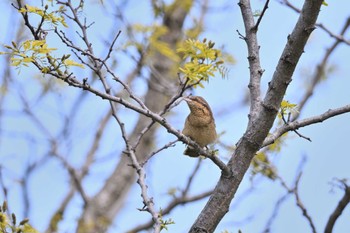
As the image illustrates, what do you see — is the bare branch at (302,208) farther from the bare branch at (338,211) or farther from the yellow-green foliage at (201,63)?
the yellow-green foliage at (201,63)

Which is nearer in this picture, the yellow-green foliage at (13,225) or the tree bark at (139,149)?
the yellow-green foliage at (13,225)

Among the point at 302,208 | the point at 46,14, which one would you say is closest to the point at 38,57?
the point at 46,14

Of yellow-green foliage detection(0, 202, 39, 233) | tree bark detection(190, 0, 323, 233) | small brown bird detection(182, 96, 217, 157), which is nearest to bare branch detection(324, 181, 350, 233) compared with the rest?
tree bark detection(190, 0, 323, 233)

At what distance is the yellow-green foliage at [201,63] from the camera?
3342 mm

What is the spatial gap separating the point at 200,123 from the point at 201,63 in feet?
1.09

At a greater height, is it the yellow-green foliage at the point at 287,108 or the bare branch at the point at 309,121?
the yellow-green foliage at the point at 287,108

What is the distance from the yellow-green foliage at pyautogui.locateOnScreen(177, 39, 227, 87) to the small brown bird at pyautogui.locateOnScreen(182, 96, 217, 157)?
0.37 feet

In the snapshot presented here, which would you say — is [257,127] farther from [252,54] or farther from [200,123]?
[200,123]

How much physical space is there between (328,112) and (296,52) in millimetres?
326

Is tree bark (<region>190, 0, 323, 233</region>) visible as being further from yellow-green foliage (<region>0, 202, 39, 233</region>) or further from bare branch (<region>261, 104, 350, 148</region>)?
yellow-green foliage (<region>0, 202, 39, 233</region>)

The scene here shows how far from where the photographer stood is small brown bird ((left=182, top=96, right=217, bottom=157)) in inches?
139

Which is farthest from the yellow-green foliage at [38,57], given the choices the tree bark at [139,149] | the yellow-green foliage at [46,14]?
the tree bark at [139,149]

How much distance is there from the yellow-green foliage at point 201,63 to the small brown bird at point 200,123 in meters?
0.11

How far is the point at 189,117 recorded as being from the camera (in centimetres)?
360
